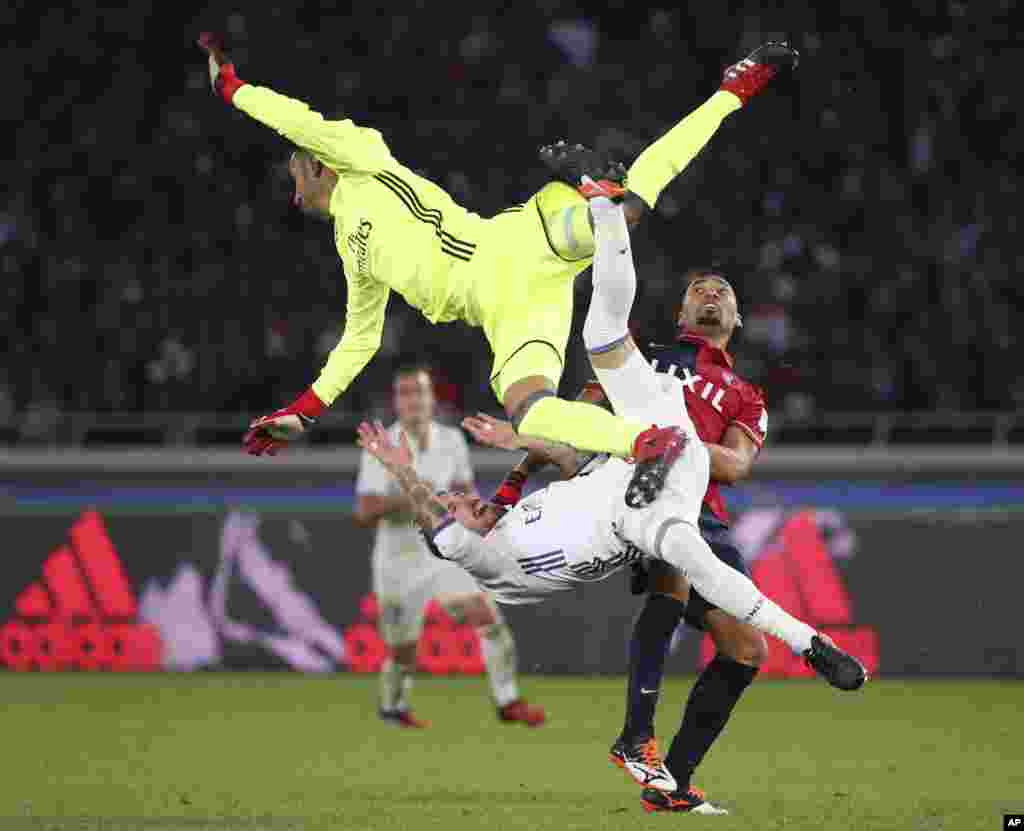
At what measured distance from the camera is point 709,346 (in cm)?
715

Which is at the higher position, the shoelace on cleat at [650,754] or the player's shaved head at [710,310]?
the player's shaved head at [710,310]

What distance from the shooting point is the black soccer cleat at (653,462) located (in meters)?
6.24

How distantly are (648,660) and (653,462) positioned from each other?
→ 3.03 feet

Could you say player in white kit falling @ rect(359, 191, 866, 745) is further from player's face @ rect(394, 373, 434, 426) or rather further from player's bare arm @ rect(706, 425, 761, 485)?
player's face @ rect(394, 373, 434, 426)

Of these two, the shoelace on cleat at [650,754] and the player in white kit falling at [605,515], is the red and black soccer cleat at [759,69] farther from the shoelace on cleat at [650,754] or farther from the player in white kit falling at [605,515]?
the shoelace on cleat at [650,754]

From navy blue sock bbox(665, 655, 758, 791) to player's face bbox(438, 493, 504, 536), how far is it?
1.03 metres

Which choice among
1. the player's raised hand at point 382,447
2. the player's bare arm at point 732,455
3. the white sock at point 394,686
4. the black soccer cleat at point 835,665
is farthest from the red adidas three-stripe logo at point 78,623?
the black soccer cleat at point 835,665

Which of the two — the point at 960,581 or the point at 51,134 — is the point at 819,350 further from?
the point at 51,134

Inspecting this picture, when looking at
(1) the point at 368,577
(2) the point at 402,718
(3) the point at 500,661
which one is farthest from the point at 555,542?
(1) the point at 368,577

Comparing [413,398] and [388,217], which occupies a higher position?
[388,217]

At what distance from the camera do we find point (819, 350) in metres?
15.1

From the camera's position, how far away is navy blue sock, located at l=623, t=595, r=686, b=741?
264 inches

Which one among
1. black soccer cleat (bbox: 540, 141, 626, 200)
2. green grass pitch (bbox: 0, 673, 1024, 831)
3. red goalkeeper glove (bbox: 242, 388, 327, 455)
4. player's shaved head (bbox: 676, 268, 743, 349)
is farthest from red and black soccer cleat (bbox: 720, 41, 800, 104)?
green grass pitch (bbox: 0, 673, 1024, 831)

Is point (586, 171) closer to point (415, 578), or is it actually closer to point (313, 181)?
point (313, 181)
